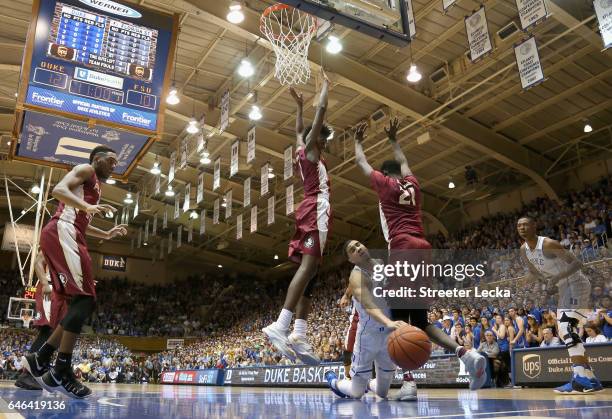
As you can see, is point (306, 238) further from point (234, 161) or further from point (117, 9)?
point (234, 161)

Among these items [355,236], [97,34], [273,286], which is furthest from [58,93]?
[273,286]

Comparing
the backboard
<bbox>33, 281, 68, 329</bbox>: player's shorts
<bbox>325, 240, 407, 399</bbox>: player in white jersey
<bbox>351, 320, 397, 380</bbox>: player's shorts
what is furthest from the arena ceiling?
<bbox>351, 320, 397, 380</bbox>: player's shorts

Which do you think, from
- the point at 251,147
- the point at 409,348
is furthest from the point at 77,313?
the point at 251,147

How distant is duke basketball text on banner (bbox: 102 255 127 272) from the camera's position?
3625 centimetres

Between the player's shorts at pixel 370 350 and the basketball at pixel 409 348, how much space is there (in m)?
0.51

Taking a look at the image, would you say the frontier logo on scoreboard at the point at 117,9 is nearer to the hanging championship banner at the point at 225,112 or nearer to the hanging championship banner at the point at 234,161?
the hanging championship banner at the point at 225,112

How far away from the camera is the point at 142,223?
32.4 metres

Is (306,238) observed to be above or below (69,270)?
above

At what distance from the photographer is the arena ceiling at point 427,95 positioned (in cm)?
1299

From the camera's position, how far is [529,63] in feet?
34.4

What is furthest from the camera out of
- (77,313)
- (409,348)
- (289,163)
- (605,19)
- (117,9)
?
(289,163)

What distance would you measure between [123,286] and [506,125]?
27.9 m

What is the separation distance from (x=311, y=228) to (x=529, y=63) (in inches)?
328

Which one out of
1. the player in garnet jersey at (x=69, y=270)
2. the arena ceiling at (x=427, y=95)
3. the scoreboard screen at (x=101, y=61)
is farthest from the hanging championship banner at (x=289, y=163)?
the player in garnet jersey at (x=69, y=270)
